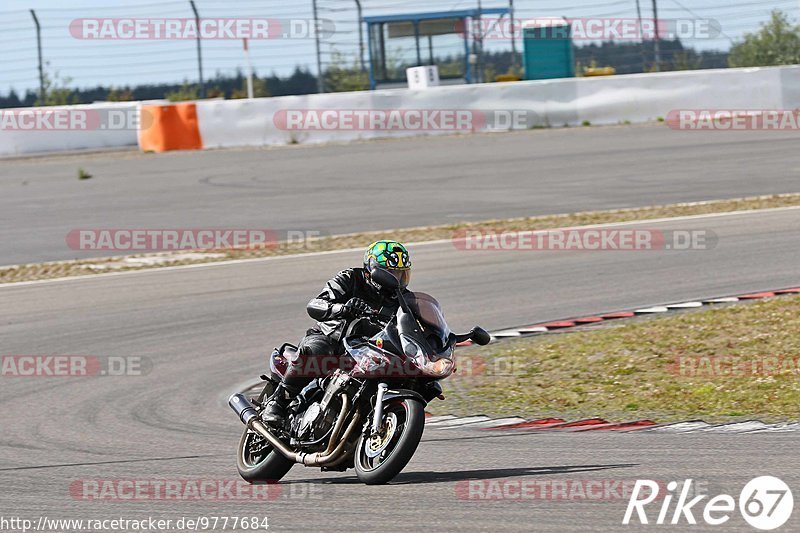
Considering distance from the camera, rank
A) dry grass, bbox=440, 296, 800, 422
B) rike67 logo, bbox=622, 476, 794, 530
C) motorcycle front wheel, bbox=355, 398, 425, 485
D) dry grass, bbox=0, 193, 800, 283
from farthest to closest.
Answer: dry grass, bbox=0, 193, 800, 283 < dry grass, bbox=440, 296, 800, 422 < motorcycle front wheel, bbox=355, 398, 425, 485 < rike67 logo, bbox=622, 476, 794, 530

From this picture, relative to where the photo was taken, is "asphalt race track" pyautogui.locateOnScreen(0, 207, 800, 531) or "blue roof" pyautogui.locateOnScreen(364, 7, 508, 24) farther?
"blue roof" pyautogui.locateOnScreen(364, 7, 508, 24)

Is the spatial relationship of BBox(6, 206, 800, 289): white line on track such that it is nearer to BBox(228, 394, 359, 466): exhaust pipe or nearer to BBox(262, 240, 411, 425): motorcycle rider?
BBox(228, 394, 359, 466): exhaust pipe

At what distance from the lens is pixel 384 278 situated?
6.39 meters

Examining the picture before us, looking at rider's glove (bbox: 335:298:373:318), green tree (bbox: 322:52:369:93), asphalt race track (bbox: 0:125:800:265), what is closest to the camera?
rider's glove (bbox: 335:298:373:318)

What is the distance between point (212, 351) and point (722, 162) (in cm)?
1258

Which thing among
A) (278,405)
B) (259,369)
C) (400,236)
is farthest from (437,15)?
(278,405)

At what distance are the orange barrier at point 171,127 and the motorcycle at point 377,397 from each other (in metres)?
20.7

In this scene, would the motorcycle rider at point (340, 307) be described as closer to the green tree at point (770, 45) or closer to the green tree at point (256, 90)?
the green tree at point (770, 45)

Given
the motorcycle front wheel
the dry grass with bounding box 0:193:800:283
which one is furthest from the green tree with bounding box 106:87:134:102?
the motorcycle front wheel

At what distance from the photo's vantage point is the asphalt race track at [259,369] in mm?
6223

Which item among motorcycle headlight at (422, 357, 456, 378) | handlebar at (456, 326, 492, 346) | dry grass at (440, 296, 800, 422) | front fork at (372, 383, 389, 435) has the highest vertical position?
handlebar at (456, 326, 492, 346)

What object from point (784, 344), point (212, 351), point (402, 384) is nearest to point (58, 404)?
point (212, 351)

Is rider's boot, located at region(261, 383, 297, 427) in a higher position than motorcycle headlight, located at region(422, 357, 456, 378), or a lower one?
lower

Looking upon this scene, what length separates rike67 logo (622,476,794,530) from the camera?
533 centimetres
